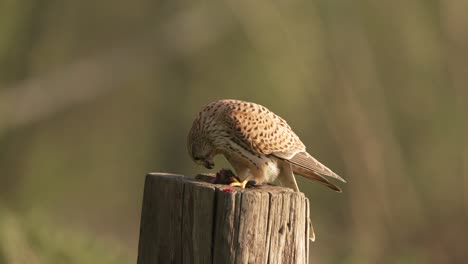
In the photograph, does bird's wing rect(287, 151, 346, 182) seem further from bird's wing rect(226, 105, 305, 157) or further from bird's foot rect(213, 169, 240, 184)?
bird's foot rect(213, 169, 240, 184)

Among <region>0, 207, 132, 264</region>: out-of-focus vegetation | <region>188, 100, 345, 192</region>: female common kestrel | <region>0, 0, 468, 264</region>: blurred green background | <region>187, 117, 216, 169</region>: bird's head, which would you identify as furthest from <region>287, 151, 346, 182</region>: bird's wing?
<region>0, 0, 468, 264</region>: blurred green background

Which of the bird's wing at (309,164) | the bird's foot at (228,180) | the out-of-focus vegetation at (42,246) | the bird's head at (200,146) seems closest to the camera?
the bird's foot at (228,180)

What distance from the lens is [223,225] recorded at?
3730mm

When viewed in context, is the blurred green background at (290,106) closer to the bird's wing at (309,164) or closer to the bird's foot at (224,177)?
the bird's wing at (309,164)

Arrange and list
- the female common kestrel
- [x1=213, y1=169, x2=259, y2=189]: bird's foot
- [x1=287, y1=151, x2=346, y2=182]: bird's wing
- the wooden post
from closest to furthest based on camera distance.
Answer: the wooden post, [x1=213, y1=169, x2=259, y2=189]: bird's foot, [x1=287, y1=151, x2=346, y2=182]: bird's wing, the female common kestrel

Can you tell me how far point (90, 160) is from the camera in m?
20.0

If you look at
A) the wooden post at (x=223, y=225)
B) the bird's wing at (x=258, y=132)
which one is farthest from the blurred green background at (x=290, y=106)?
the wooden post at (x=223, y=225)

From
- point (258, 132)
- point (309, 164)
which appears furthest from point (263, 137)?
point (309, 164)

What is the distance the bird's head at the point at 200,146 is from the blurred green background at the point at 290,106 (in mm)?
2552

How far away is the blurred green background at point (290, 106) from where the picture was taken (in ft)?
43.1

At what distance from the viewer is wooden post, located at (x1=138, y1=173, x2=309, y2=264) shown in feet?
12.3

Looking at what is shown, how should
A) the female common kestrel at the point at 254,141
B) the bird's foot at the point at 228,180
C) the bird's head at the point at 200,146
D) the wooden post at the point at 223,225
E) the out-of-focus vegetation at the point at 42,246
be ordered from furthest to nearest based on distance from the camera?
Answer: 1. the out-of-focus vegetation at the point at 42,246
2. the bird's head at the point at 200,146
3. the female common kestrel at the point at 254,141
4. the bird's foot at the point at 228,180
5. the wooden post at the point at 223,225

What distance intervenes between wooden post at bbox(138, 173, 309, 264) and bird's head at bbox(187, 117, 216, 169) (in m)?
1.40

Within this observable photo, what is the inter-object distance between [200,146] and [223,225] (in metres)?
1.74
